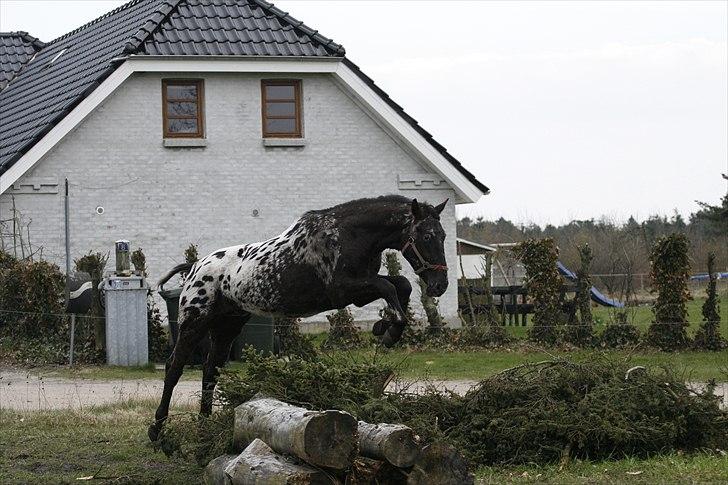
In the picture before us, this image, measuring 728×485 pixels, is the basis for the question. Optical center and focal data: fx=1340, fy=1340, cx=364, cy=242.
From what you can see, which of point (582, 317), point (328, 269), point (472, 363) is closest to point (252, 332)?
point (472, 363)

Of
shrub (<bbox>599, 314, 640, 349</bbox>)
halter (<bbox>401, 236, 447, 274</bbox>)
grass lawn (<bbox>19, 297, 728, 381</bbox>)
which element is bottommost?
grass lawn (<bbox>19, 297, 728, 381</bbox>)

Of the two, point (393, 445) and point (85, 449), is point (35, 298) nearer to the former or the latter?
point (85, 449)

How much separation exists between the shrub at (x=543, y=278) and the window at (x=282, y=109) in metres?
7.03

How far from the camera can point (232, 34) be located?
28.5 meters

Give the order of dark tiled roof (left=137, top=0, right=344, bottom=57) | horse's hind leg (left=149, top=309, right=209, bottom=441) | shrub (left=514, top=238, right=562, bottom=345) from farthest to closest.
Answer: dark tiled roof (left=137, top=0, right=344, bottom=57), shrub (left=514, top=238, right=562, bottom=345), horse's hind leg (left=149, top=309, right=209, bottom=441)

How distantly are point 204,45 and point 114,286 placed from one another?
26.5 feet

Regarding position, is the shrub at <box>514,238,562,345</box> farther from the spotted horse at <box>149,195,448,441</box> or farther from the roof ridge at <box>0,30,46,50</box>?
the roof ridge at <box>0,30,46,50</box>

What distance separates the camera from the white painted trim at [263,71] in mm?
26562

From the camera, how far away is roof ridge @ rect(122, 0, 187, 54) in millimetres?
27203

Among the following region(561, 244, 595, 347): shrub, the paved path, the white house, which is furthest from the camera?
the white house

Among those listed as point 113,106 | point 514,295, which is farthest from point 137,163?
point 514,295

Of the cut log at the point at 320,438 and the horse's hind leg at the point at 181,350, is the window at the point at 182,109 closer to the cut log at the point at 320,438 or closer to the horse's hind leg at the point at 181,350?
the horse's hind leg at the point at 181,350

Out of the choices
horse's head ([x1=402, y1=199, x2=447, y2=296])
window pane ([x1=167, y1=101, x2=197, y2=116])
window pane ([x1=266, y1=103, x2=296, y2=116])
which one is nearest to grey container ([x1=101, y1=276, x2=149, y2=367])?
window pane ([x1=167, y1=101, x2=197, y2=116])

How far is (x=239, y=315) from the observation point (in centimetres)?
1305
